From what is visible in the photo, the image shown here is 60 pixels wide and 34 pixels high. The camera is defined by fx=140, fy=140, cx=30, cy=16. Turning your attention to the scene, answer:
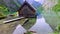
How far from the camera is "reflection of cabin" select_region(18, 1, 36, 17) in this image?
137 centimetres

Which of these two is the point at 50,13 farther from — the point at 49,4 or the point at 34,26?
the point at 34,26

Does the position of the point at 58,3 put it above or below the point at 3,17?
above

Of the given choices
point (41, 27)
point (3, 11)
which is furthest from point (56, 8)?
point (3, 11)

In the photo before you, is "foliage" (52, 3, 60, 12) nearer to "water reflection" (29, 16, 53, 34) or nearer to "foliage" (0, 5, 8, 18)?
"water reflection" (29, 16, 53, 34)

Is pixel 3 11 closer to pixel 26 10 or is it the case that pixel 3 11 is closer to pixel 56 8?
pixel 26 10

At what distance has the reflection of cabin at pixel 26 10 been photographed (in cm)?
137

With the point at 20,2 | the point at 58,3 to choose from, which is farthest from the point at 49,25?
the point at 20,2

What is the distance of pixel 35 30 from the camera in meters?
1.35

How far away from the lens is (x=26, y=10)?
4.52 ft

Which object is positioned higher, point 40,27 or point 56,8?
point 56,8

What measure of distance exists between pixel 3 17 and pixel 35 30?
1.11 ft

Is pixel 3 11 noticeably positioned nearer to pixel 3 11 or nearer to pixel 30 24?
pixel 3 11

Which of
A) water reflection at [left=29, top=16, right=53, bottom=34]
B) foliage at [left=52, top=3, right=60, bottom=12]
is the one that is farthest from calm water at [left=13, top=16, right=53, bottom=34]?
foliage at [left=52, top=3, right=60, bottom=12]

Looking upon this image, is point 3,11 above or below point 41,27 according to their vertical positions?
above
